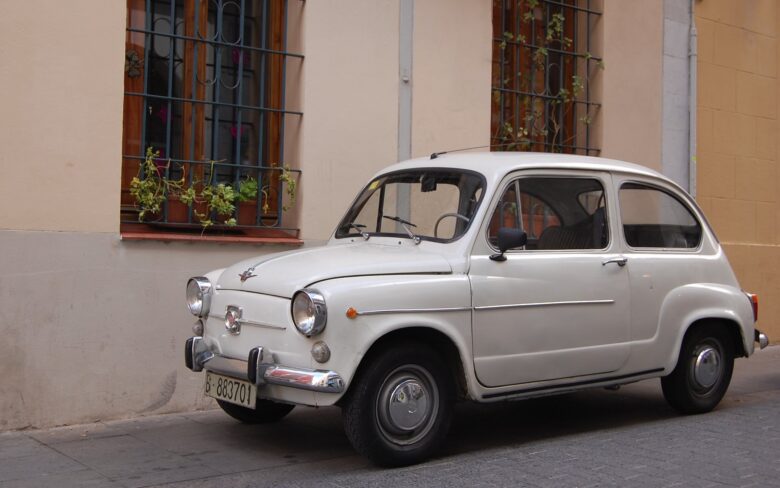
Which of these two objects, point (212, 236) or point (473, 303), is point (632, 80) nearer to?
point (212, 236)

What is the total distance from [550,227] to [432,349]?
137 cm

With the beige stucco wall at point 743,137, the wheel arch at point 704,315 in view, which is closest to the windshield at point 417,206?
the wheel arch at point 704,315

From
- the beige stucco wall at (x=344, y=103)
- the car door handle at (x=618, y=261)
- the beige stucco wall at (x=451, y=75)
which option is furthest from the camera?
the beige stucco wall at (x=451, y=75)

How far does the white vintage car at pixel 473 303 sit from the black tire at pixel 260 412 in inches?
0.5

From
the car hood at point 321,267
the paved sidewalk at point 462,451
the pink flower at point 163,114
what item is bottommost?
the paved sidewalk at point 462,451

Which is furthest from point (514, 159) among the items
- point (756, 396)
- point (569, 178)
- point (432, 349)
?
point (756, 396)

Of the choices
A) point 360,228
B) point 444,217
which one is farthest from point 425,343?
point 360,228

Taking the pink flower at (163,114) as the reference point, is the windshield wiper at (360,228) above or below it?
below

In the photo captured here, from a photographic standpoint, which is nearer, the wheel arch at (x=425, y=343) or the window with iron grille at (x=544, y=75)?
the wheel arch at (x=425, y=343)

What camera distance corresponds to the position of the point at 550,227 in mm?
6336

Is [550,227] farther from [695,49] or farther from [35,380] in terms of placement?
[695,49]

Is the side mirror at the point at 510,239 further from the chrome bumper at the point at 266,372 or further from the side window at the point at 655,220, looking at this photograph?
the chrome bumper at the point at 266,372

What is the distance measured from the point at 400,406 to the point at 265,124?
12.2ft

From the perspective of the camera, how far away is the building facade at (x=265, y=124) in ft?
21.8
